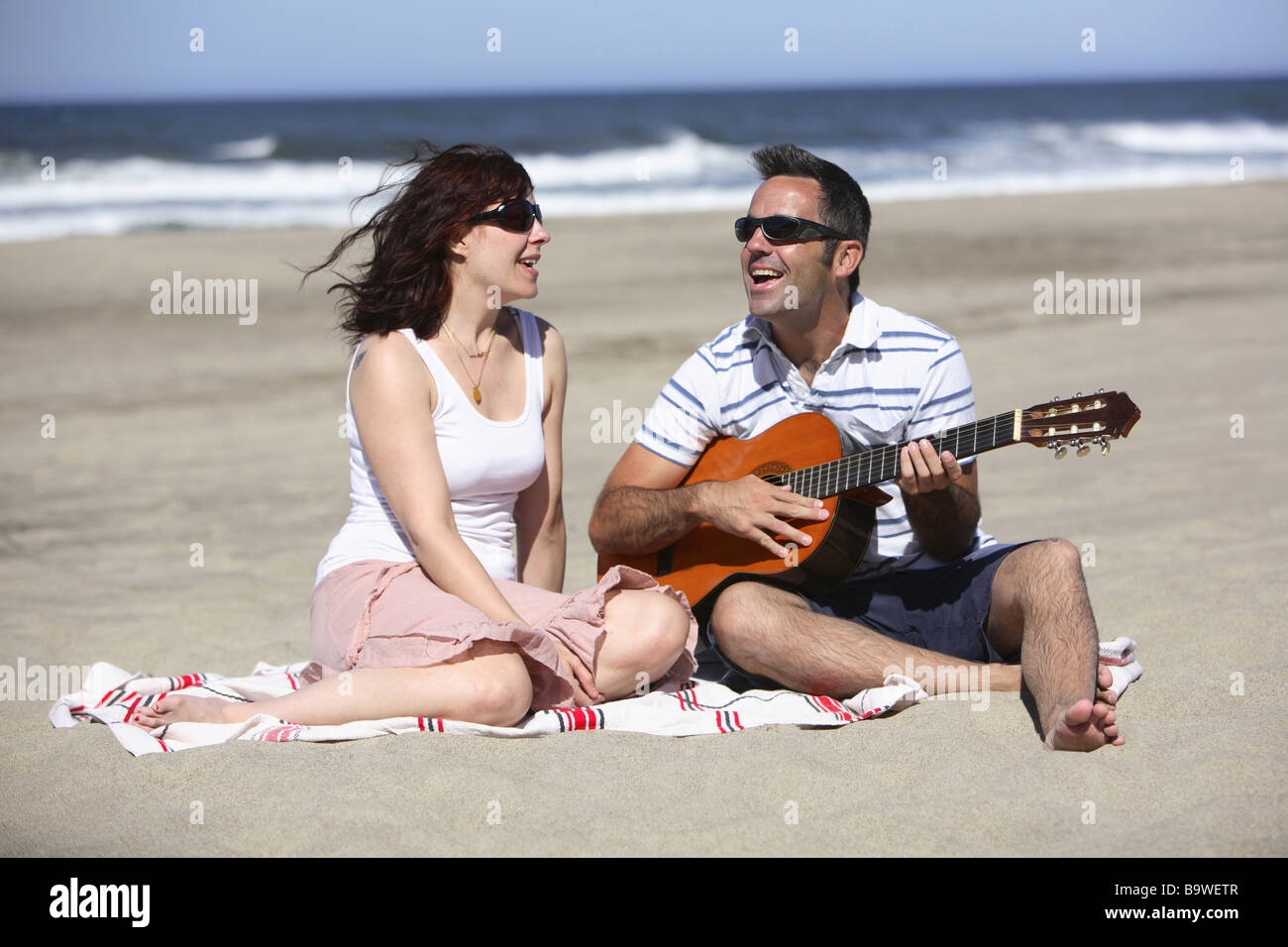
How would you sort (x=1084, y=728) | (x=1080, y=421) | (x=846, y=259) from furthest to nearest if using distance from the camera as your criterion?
1. (x=846, y=259)
2. (x=1080, y=421)
3. (x=1084, y=728)

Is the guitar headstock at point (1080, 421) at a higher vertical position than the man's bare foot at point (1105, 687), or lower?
higher

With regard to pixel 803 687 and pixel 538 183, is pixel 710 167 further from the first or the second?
pixel 803 687

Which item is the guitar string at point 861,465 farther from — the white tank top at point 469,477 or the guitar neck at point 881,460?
the white tank top at point 469,477

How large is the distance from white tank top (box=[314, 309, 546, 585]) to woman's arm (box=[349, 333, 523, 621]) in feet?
0.27

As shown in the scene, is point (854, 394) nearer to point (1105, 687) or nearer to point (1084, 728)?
point (1105, 687)

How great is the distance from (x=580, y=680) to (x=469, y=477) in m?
0.68

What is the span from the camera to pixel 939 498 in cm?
371

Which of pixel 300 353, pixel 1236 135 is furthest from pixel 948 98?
pixel 300 353

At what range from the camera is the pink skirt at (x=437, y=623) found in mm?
3396

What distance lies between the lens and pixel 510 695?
11.1 ft

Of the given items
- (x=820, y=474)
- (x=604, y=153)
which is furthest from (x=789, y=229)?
(x=604, y=153)

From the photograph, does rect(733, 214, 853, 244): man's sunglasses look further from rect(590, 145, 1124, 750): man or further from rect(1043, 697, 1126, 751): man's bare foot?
rect(1043, 697, 1126, 751): man's bare foot

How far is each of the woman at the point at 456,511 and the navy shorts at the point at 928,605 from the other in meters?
0.47

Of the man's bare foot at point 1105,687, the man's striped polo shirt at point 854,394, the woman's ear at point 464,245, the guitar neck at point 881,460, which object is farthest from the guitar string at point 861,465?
the woman's ear at point 464,245
